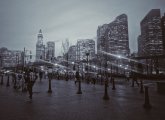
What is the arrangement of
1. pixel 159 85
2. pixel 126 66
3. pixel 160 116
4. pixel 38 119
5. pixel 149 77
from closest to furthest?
pixel 38 119, pixel 160 116, pixel 159 85, pixel 149 77, pixel 126 66

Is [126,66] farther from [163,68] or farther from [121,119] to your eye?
[121,119]

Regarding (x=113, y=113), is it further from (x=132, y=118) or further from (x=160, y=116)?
(x=160, y=116)

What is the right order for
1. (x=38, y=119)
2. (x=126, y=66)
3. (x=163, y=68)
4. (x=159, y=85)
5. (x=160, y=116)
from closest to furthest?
(x=38, y=119)
(x=160, y=116)
(x=159, y=85)
(x=163, y=68)
(x=126, y=66)

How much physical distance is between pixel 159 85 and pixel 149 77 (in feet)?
140

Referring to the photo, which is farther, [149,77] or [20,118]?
[149,77]

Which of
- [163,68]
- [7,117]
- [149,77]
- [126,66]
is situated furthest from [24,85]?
[126,66]

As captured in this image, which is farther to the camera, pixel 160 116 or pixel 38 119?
pixel 160 116

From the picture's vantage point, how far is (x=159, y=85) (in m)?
17.1

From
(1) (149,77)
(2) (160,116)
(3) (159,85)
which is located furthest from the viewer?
(1) (149,77)

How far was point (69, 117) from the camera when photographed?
7.37 meters

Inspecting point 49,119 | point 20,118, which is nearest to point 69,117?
point 49,119

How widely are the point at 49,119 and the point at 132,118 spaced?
9.90 feet

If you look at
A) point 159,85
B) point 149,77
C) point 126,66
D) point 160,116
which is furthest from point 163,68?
A: point 160,116

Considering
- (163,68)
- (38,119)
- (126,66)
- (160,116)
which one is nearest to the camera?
(38,119)
